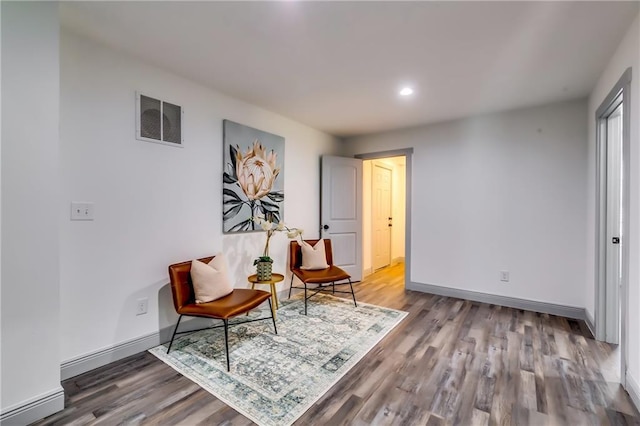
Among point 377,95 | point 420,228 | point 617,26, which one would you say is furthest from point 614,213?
point 377,95

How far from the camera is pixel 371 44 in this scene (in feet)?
6.82

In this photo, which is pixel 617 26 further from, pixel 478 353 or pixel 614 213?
pixel 478 353

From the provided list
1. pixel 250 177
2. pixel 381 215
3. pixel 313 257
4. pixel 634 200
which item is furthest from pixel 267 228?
pixel 381 215

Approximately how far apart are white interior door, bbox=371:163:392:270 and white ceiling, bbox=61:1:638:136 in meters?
2.39

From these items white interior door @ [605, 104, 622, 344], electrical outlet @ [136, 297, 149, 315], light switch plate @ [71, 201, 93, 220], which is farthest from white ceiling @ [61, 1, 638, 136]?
electrical outlet @ [136, 297, 149, 315]

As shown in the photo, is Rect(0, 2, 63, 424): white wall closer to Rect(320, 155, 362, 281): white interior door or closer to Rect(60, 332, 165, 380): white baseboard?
Rect(60, 332, 165, 380): white baseboard

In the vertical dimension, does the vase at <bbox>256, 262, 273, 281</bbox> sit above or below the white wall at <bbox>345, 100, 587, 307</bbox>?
below

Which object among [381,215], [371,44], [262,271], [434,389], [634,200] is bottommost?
[434,389]

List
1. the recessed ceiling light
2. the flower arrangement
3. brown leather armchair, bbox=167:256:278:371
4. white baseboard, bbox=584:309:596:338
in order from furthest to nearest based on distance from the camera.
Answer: the flower arrangement
the recessed ceiling light
white baseboard, bbox=584:309:596:338
brown leather armchair, bbox=167:256:278:371

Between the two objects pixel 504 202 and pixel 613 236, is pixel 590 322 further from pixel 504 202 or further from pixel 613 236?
pixel 504 202

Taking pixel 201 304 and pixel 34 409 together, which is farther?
pixel 201 304

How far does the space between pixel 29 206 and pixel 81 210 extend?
491 millimetres

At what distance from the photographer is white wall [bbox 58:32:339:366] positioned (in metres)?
1.99

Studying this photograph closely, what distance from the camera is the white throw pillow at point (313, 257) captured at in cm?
356
